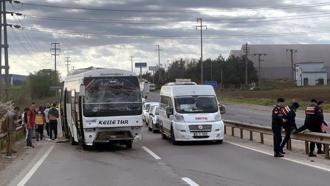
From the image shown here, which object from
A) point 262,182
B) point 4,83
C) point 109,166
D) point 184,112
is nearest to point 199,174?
point 262,182

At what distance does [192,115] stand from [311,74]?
122483 millimetres

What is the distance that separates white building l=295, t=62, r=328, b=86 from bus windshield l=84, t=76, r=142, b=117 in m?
121

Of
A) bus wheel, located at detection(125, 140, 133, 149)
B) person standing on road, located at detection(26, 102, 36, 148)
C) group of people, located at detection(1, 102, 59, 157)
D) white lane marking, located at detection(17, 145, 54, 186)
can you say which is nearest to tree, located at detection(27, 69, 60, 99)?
group of people, located at detection(1, 102, 59, 157)

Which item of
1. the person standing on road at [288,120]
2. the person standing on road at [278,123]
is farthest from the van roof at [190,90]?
the person standing on road at [278,123]

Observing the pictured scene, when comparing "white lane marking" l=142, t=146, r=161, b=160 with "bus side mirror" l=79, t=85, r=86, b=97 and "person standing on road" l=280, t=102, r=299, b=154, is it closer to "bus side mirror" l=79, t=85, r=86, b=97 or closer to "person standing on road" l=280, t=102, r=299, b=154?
"bus side mirror" l=79, t=85, r=86, b=97

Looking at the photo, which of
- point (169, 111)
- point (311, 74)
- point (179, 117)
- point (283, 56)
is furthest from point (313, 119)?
point (283, 56)

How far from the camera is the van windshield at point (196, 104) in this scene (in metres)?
22.7

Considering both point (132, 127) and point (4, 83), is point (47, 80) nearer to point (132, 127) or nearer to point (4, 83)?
Answer: point (4, 83)

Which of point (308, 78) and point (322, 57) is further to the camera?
point (322, 57)

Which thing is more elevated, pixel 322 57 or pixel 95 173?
pixel 322 57

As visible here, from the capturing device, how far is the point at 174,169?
1420 cm

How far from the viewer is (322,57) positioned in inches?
6088

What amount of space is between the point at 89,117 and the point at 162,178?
8211 millimetres

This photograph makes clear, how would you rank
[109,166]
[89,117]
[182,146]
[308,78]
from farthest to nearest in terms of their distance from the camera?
[308,78]
[182,146]
[89,117]
[109,166]
